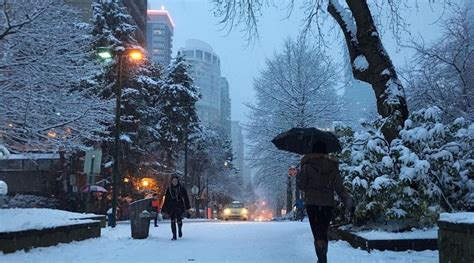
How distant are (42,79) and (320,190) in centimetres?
1020

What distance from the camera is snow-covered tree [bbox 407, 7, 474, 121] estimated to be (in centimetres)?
2188

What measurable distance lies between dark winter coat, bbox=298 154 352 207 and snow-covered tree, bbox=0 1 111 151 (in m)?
8.21

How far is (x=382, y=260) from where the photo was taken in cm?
916

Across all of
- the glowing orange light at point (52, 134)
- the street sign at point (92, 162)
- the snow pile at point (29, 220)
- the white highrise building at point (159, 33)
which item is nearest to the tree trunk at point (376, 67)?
the snow pile at point (29, 220)

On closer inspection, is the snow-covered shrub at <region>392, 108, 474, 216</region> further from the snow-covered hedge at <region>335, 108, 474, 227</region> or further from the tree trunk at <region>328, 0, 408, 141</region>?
the tree trunk at <region>328, 0, 408, 141</region>

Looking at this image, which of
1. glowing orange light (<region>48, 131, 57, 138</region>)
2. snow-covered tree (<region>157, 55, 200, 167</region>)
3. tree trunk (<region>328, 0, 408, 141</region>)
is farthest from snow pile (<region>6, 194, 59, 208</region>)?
tree trunk (<region>328, 0, 408, 141</region>)

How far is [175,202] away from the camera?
14.2m

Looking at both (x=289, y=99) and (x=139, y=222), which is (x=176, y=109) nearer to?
(x=289, y=99)

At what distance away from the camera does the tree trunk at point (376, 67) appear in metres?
12.5

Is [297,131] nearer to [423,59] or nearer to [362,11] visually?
[362,11]

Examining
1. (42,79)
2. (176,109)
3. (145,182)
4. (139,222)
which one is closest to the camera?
(139,222)

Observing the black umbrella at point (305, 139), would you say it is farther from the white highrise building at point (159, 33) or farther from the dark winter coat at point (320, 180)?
the white highrise building at point (159, 33)

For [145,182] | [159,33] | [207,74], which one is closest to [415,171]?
[145,182]

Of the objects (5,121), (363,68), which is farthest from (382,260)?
(5,121)
